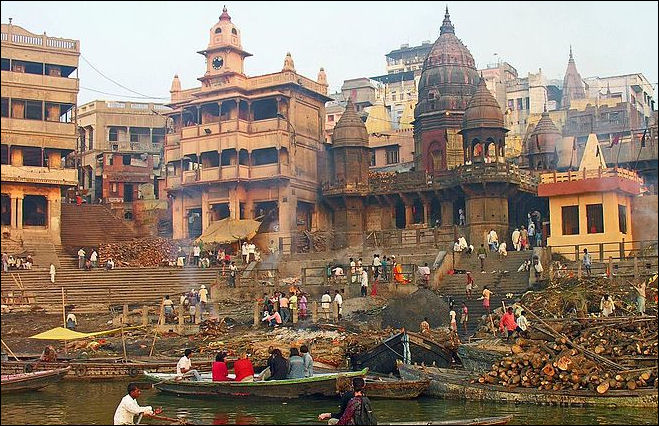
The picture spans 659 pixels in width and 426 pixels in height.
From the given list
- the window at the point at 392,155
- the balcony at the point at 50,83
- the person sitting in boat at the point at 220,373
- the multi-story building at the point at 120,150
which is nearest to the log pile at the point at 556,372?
the person sitting in boat at the point at 220,373

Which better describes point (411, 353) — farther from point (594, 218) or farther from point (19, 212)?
point (19, 212)

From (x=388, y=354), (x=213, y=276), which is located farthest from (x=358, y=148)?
(x=388, y=354)

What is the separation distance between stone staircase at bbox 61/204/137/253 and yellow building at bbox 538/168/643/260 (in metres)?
23.8

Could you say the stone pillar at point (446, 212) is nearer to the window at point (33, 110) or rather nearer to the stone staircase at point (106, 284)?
the stone staircase at point (106, 284)

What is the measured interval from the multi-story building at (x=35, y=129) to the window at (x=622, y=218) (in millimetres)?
28241

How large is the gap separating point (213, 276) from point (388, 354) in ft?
59.4

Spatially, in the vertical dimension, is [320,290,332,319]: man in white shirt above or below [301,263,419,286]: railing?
below

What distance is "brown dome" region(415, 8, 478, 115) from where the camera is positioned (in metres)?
50.2

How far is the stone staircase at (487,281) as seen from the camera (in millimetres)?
29911

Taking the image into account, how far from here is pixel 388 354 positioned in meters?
21.8

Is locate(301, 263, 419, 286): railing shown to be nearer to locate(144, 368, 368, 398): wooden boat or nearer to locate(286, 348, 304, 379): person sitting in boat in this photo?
locate(144, 368, 368, 398): wooden boat

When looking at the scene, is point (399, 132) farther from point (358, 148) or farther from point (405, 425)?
point (405, 425)

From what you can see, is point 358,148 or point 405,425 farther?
point 358,148

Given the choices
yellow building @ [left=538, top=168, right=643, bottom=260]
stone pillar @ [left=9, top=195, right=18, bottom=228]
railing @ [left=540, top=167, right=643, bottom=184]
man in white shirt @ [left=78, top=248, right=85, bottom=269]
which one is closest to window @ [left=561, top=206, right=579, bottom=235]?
yellow building @ [left=538, top=168, right=643, bottom=260]
